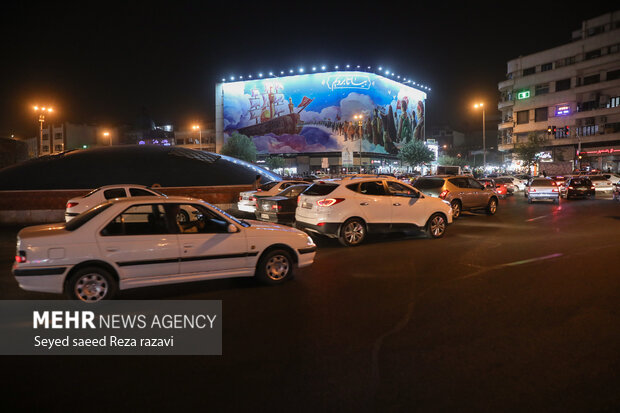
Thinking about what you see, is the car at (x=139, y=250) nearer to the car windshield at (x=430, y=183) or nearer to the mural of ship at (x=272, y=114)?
the car windshield at (x=430, y=183)

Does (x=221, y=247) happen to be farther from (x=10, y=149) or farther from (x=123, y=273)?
Answer: (x=10, y=149)

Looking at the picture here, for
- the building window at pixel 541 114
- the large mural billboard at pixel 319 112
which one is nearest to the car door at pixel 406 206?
the building window at pixel 541 114

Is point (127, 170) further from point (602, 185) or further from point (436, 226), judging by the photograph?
point (602, 185)

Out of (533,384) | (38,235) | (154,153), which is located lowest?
(533,384)

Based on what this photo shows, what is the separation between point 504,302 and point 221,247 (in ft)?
13.6

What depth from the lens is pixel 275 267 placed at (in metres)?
6.89

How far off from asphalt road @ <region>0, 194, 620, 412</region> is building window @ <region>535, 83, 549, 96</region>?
63623 mm

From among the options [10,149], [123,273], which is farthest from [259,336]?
[10,149]

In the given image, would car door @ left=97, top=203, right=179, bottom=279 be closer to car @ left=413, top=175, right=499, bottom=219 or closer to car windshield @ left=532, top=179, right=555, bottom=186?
car @ left=413, top=175, right=499, bottom=219

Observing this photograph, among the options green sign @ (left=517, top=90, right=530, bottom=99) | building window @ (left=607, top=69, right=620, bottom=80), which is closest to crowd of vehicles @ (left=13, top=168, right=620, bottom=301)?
building window @ (left=607, top=69, right=620, bottom=80)

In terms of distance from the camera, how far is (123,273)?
5.79 m

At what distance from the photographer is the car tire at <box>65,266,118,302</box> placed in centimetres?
559

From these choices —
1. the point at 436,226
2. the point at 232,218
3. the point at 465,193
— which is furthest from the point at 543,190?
the point at 232,218

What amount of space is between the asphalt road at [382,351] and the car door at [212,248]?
429 mm
